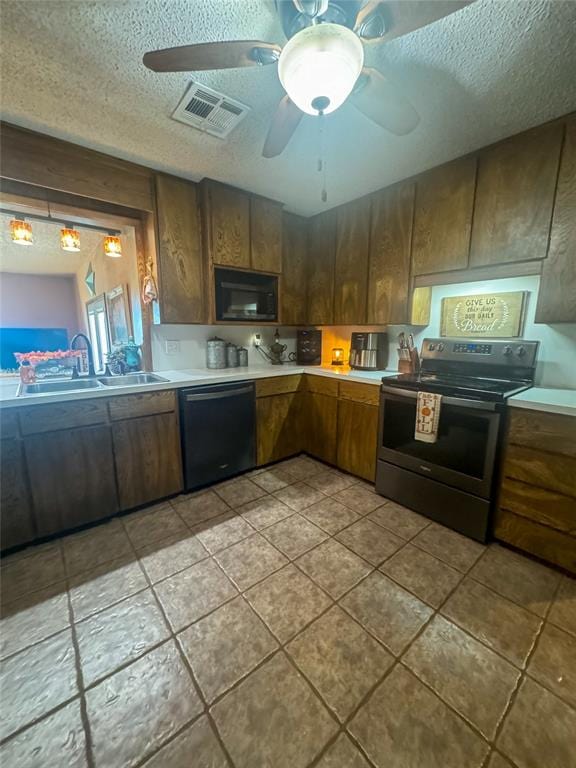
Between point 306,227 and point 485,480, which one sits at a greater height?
point 306,227

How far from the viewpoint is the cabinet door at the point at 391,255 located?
2.39 m

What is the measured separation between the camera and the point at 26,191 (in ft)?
6.55

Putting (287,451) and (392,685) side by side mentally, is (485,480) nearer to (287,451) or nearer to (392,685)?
(392,685)

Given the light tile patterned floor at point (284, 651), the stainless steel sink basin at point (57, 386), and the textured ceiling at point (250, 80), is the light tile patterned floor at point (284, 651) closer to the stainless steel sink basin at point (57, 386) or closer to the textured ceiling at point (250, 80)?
the stainless steel sink basin at point (57, 386)

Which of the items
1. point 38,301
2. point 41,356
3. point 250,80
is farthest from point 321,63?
point 38,301

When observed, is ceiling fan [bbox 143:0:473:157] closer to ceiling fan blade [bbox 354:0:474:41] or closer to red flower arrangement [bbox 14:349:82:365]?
ceiling fan blade [bbox 354:0:474:41]

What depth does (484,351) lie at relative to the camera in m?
2.18

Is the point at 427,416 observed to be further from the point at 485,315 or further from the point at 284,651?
the point at 284,651

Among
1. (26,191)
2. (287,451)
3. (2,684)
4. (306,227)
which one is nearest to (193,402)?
A: (287,451)

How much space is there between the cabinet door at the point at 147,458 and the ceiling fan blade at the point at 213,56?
1818 mm

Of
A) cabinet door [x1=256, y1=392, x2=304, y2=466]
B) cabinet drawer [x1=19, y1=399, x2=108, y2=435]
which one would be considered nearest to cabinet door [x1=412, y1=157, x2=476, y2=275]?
cabinet door [x1=256, y1=392, x2=304, y2=466]

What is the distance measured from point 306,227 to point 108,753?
365cm

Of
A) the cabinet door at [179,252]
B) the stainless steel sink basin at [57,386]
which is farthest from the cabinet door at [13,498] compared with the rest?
the cabinet door at [179,252]

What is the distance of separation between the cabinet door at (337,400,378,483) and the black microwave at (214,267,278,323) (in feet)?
3.69
